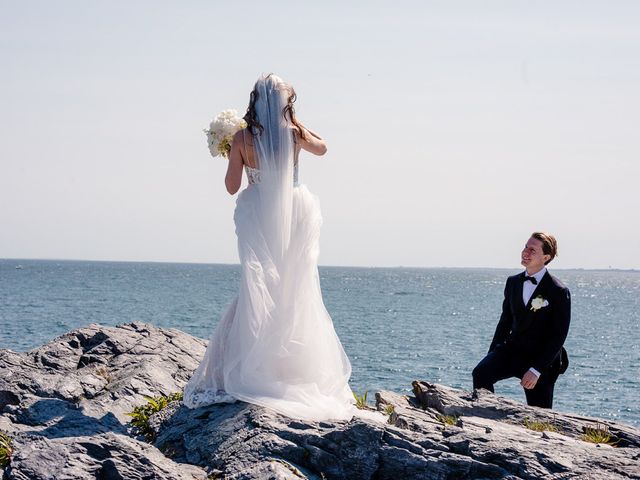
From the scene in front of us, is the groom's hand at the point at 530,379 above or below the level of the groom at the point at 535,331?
below

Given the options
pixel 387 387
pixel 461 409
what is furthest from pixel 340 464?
pixel 387 387

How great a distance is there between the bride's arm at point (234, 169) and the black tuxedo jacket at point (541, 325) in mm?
3056

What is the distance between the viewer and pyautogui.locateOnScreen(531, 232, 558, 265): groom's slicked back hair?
27.6ft

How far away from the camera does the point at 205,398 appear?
310 inches

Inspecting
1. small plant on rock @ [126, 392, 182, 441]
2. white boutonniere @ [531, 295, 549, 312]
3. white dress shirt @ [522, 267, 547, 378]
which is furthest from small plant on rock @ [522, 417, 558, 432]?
small plant on rock @ [126, 392, 182, 441]

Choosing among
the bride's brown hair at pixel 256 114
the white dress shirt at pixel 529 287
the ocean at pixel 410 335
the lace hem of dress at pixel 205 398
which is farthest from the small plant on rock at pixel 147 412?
the ocean at pixel 410 335

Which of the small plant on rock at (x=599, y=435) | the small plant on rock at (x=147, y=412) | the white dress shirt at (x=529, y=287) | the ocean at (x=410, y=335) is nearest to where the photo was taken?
the small plant on rock at (x=599, y=435)

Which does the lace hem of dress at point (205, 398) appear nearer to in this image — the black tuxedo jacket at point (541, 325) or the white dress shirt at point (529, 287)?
the black tuxedo jacket at point (541, 325)

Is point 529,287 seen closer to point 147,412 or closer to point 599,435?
point 599,435

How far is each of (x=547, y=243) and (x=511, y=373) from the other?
4.65 ft

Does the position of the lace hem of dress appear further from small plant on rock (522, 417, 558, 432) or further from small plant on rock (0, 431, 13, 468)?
small plant on rock (522, 417, 558, 432)

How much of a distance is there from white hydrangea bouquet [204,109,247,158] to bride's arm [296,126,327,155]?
0.62m

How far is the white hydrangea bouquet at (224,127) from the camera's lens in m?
8.20

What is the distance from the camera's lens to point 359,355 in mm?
37188
